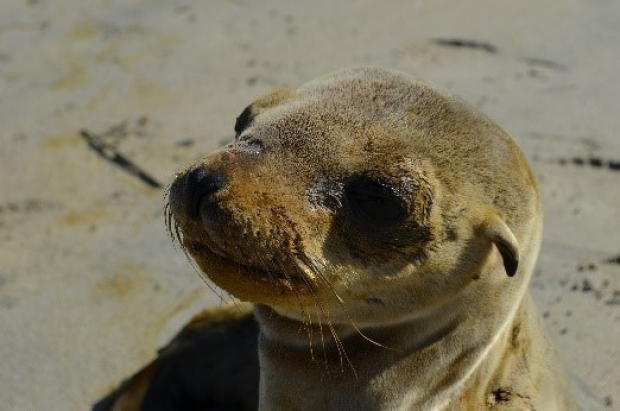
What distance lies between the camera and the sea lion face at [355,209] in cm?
262

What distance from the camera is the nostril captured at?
2.58 metres

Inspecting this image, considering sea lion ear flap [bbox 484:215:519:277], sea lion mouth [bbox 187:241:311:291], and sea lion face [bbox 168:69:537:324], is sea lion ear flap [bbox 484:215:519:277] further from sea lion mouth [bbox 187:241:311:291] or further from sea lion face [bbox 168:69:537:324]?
sea lion mouth [bbox 187:241:311:291]

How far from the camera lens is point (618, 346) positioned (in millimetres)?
4211

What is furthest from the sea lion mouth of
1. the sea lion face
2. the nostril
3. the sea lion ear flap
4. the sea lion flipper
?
the sea lion flipper

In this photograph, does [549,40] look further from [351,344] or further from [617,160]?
[351,344]

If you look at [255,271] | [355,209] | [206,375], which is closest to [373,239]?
[355,209]

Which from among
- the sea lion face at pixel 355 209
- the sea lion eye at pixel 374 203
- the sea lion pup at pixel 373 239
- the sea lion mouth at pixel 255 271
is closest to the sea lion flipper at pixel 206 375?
the sea lion pup at pixel 373 239

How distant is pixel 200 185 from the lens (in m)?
2.60

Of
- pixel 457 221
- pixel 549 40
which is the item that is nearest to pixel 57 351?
pixel 457 221

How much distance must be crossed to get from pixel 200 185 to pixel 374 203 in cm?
46

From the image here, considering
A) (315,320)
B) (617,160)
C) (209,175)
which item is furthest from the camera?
(617,160)

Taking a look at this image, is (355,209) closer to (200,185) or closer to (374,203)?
(374,203)

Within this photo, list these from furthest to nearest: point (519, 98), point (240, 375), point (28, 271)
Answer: point (519, 98) → point (28, 271) → point (240, 375)

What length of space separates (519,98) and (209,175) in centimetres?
402
